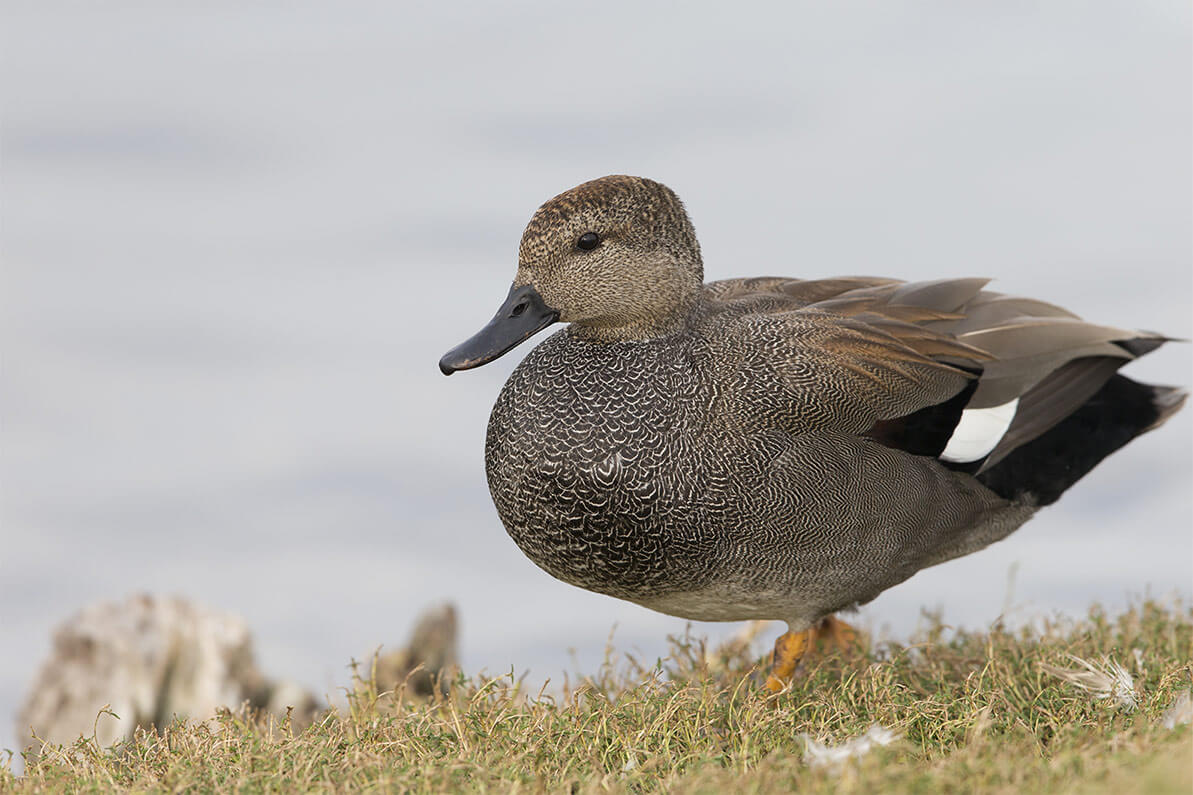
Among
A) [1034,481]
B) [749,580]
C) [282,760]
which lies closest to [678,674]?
[749,580]

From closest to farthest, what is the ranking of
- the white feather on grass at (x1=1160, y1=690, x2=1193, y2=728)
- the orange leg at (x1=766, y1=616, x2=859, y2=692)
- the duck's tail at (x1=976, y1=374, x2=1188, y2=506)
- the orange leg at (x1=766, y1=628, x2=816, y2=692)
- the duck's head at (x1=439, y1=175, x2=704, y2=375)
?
the white feather on grass at (x1=1160, y1=690, x2=1193, y2=728) → the duck's head at (x1=439, y1=175, x2=704, y2=375) → the orange leg at (x1=766, y1=616, x2=859, y2=692) → the orange leg at (x1=766, y1=628, x2=816, y2=692) → the duck's tail at (x1=976, y1=374, x2=1188, y2=506)

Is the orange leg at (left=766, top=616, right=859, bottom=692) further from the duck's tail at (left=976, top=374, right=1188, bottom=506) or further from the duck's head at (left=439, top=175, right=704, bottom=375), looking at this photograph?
the duck's head at (left=439, top=175, right=704, bottom=375)

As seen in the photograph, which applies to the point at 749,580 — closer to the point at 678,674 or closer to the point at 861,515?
the point at 861,515

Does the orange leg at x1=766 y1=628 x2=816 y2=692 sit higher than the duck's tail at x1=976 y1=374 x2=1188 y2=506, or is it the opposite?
the duck's tail at x1=976 y1=374 x2=1188 y2=506

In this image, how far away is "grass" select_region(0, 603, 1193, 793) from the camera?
8.31ft

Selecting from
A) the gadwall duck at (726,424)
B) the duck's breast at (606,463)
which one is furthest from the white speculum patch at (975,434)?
the duck's breast at (606,463)

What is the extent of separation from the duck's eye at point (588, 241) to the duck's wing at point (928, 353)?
53cm

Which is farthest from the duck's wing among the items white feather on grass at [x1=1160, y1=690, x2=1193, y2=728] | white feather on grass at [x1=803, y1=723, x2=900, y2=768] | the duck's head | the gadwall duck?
white feather on grass at [x1=803, y1=723, x2=900, y2=768]

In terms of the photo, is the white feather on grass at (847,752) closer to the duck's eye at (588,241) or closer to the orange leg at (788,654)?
the orange leg at (788,654)

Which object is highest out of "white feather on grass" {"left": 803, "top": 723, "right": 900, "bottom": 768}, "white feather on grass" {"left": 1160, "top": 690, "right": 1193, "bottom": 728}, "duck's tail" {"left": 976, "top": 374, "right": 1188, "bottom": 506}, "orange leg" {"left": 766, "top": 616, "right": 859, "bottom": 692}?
"duck's tail" {"left": 976, "top": 374, "right": 1188, "bottom": 506}

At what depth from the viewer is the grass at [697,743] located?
2533 millimetres

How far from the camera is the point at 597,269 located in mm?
3773

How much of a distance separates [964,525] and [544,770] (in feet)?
5.84

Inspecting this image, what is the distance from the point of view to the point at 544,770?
3012 millimetres
